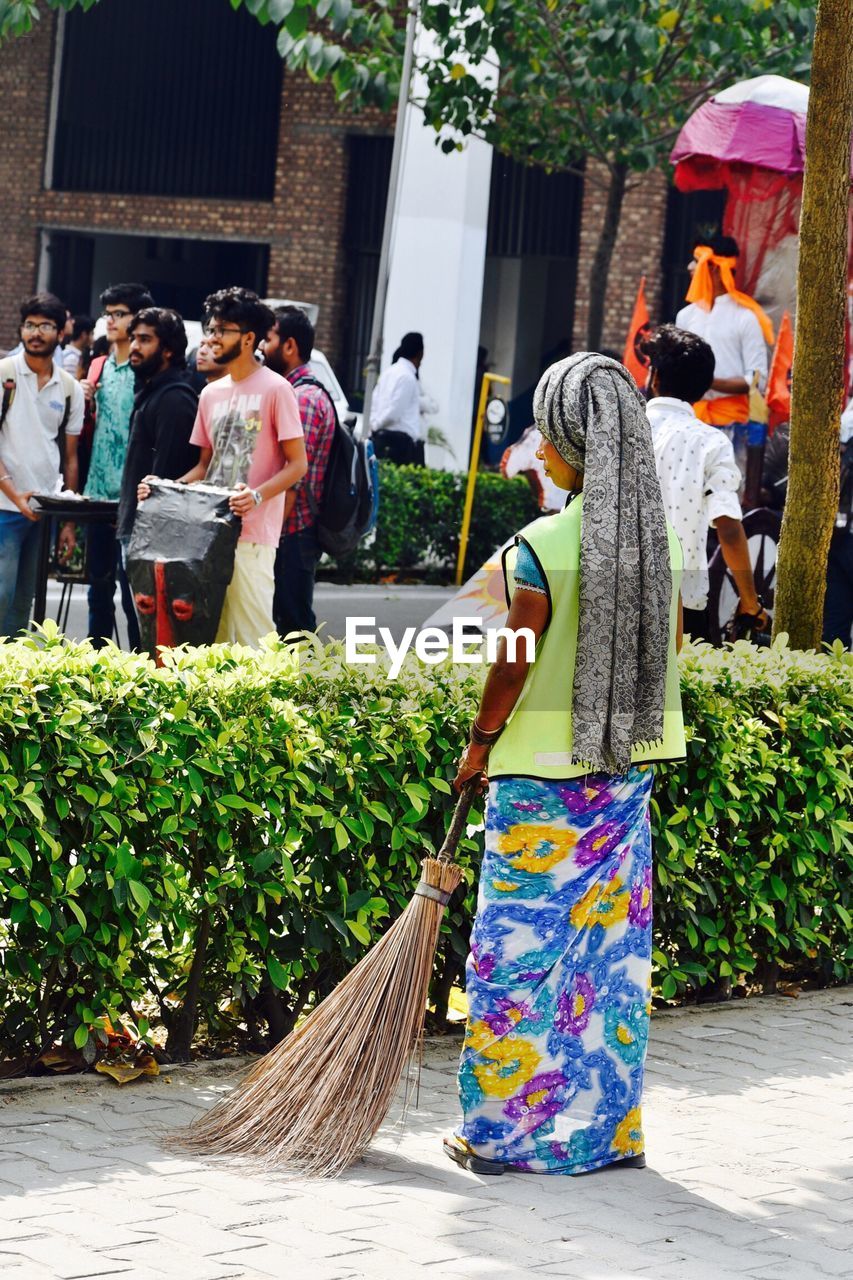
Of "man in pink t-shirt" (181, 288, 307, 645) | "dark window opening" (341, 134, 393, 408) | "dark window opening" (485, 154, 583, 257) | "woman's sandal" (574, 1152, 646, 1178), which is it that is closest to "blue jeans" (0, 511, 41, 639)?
"man in pink t-shirt" (181, 288, 307, 645)

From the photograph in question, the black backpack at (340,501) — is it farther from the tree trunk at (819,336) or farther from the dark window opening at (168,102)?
the dark window opening at (168,102)

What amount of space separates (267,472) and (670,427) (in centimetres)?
161

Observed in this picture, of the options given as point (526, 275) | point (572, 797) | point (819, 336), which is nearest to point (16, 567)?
point (819, 336)

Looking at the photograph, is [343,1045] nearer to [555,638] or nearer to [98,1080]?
[98,1080]

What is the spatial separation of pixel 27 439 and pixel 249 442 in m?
2.06

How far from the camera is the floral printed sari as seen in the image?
4.47 m

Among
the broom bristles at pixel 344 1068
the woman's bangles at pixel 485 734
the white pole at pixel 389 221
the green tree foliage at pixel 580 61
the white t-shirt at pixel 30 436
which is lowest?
the broom bristles at pixel 344 1068

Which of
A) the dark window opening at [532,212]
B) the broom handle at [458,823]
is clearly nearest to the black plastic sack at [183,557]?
the broom handle at [458,823]

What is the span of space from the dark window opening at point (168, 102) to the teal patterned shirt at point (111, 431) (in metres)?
17.4

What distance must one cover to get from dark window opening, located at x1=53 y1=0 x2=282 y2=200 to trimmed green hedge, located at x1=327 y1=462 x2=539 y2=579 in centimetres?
1080

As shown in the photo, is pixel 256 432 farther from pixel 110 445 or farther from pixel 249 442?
pixel 110 445

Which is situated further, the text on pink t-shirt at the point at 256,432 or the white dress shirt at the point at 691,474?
the text on pink t-shirt at the point at 256,432

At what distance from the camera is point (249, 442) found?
772cm

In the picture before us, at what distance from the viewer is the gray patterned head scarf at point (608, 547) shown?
14.4 feet
